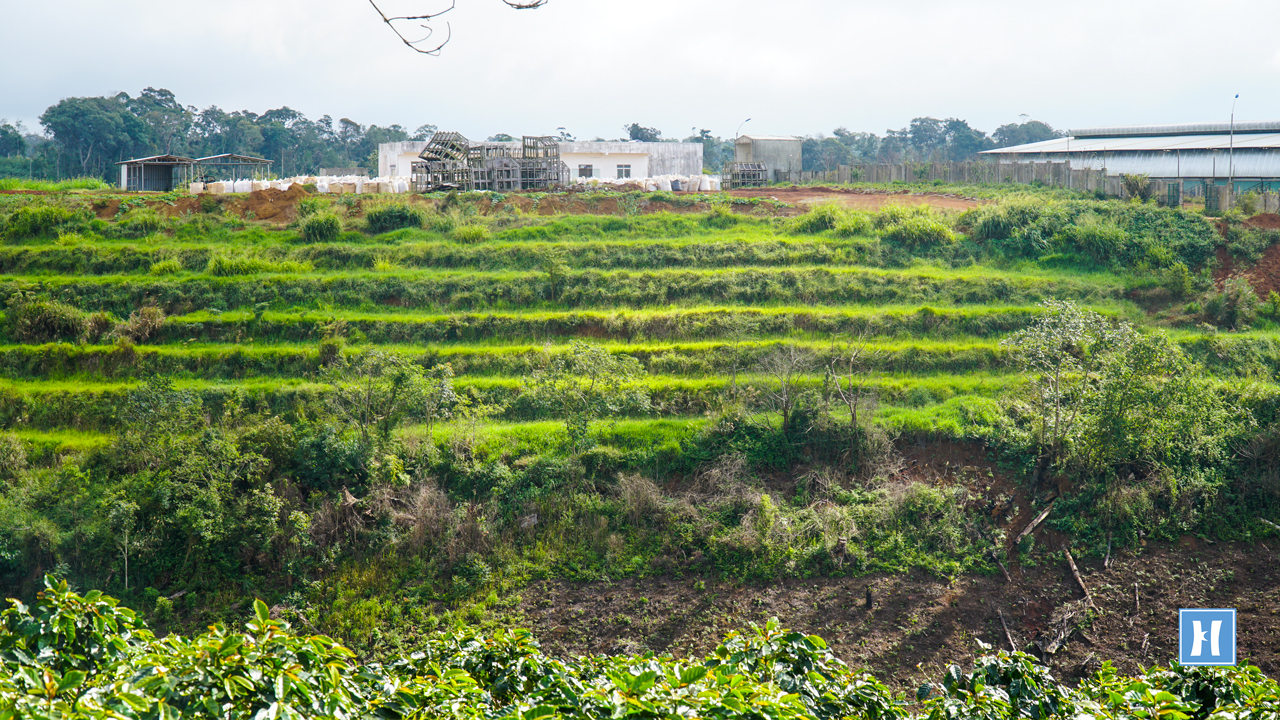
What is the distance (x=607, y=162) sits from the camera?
44.8 m

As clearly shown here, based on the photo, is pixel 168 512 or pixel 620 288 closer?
pixel 168 512

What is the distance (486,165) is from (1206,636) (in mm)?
29671

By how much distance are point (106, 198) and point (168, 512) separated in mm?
20779

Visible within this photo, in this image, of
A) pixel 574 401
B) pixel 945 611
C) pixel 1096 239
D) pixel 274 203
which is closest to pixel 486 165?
pixel 274 203

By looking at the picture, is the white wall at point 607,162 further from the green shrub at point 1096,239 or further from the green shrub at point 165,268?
the green shrub at point 1096,239

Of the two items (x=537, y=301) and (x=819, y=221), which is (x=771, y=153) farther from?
(x=537, y=301)

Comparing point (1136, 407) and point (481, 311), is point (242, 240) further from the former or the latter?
point (1136, 407)

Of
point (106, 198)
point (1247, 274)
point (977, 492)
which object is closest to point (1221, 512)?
point (977, 492)

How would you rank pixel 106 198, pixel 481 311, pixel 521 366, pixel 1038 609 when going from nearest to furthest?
pixel 1038 609, pixel 521 366, pixel 481 311, pixel 106 198

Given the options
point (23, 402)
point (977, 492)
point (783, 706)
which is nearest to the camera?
point (783, 706)

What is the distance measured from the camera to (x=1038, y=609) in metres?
14.8

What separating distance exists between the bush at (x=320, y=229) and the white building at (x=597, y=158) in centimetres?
1534

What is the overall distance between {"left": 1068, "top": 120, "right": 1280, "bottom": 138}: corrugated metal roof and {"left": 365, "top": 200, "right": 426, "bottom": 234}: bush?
30950mm

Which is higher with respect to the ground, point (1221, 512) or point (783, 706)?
point (783, 706)
